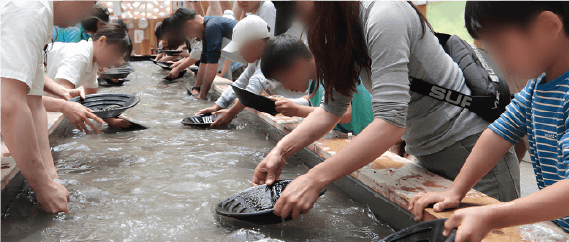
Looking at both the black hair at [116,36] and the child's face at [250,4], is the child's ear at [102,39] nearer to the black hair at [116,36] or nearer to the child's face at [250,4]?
the black hair at [116,36]

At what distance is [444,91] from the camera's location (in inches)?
60.8

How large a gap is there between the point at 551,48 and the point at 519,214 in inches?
16.0

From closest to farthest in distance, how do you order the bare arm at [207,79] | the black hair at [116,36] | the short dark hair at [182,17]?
the black hair at [116,36]
the bare arm at [207,79]
the short dark hair at [182,17]

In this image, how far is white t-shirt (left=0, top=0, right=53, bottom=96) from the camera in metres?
1.55

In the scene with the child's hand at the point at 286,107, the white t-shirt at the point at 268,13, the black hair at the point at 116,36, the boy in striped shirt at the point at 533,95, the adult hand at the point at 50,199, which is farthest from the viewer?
the white t-shirt at the point at 268,13

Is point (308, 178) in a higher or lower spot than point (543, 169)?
lower

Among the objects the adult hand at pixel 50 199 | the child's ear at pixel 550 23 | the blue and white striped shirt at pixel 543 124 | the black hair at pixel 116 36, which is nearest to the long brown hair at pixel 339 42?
the blue and white striped shirt at pixel 543 124

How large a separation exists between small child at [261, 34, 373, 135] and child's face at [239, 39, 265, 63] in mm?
839

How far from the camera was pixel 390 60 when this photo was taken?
1.35 meters

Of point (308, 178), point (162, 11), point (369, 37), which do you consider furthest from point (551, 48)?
point (162, 11)

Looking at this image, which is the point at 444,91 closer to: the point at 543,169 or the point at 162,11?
the point at 543,169

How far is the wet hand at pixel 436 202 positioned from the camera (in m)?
1.36

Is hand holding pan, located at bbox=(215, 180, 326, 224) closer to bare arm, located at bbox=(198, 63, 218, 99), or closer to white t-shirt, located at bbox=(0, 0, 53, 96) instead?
white t-shirt, located at bbox=(0, 0, 53, 96)

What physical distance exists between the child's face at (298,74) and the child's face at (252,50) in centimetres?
92
